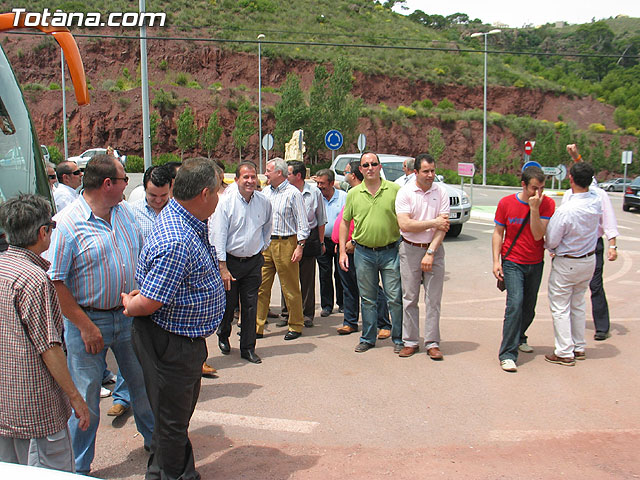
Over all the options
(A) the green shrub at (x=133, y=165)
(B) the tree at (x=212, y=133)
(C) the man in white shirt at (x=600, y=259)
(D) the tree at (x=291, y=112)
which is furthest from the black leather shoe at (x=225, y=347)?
(B) the tree at (x=212, y=133)

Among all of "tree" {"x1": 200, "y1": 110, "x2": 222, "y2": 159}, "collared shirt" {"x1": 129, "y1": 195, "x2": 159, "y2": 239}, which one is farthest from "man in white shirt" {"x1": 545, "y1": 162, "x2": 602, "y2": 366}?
"tree" {"x1": 200, "y1": 110, "x2": 222, "y2": 159}

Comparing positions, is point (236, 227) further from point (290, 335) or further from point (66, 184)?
point (66, 184)

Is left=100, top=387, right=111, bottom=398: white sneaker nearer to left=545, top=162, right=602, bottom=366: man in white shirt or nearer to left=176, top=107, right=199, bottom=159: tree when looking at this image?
left=545, top=162, right=602, bottom=366: man in white shirt

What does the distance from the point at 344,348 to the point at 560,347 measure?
7.43 feet

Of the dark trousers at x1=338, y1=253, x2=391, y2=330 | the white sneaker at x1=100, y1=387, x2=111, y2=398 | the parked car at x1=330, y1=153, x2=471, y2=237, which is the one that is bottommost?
the white sneaker at x1=100, y1=387, x2=111, y2=398

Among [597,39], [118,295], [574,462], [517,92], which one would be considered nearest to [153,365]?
[118,295]

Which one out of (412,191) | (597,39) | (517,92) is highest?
(597,39)

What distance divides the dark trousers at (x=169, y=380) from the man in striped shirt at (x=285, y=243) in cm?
356

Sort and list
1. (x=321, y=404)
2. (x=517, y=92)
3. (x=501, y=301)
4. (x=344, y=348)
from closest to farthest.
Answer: (x=321, y=404), (x=344, y=348), (x=501, y=301), (x=517, y=92)

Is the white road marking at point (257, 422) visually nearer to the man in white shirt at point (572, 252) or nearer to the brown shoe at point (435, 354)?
the brown shoe at point (435, 354)

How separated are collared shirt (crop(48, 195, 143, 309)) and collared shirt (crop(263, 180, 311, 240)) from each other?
3288mm

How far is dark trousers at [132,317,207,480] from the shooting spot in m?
3.58

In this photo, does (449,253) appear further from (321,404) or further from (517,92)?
(517,92)

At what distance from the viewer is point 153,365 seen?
360 cm
